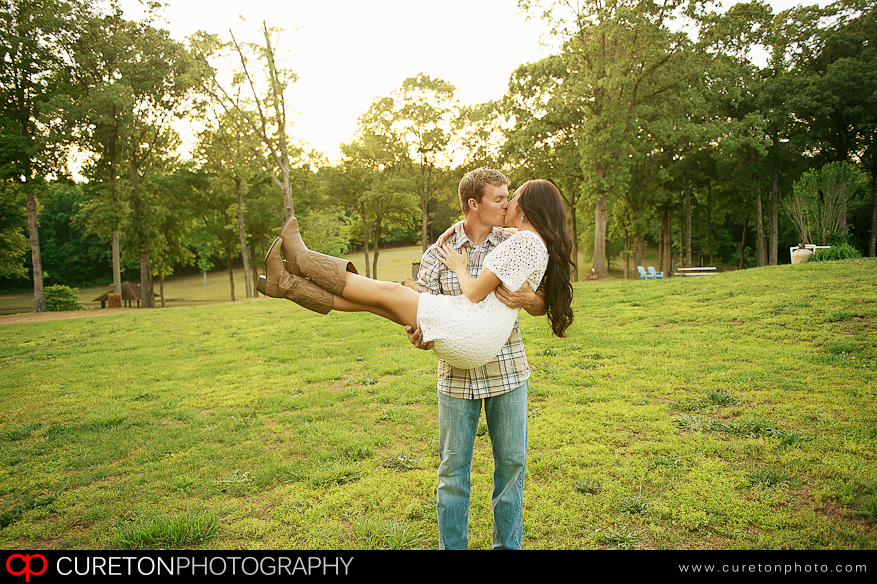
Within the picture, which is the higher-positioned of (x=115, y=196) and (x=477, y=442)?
(x=115, y=196)

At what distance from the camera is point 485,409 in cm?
303

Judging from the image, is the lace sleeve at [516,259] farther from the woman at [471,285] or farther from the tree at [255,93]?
the tree at [255,93]

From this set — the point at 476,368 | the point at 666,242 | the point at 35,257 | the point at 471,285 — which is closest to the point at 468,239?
the point at 471,285

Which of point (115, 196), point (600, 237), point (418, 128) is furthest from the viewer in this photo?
point (418, 128)

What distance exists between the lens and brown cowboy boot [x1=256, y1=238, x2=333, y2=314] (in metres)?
3.39

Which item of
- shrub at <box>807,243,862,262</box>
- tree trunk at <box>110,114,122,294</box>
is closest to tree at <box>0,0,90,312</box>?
tree trunk at <box>110,114,122,294</box>

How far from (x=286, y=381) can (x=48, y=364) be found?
6.82 m

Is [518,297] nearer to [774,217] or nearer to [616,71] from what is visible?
[616,71]

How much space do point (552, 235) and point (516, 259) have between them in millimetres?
360

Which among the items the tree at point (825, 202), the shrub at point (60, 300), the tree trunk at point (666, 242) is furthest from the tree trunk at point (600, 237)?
the shrub at point (60, 300)

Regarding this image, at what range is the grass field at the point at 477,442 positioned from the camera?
3814mm

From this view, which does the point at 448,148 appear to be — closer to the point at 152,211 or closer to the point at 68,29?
the point at 152,211

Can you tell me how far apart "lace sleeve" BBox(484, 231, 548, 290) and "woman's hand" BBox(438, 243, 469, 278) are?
0.70ft

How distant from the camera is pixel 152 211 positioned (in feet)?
101
